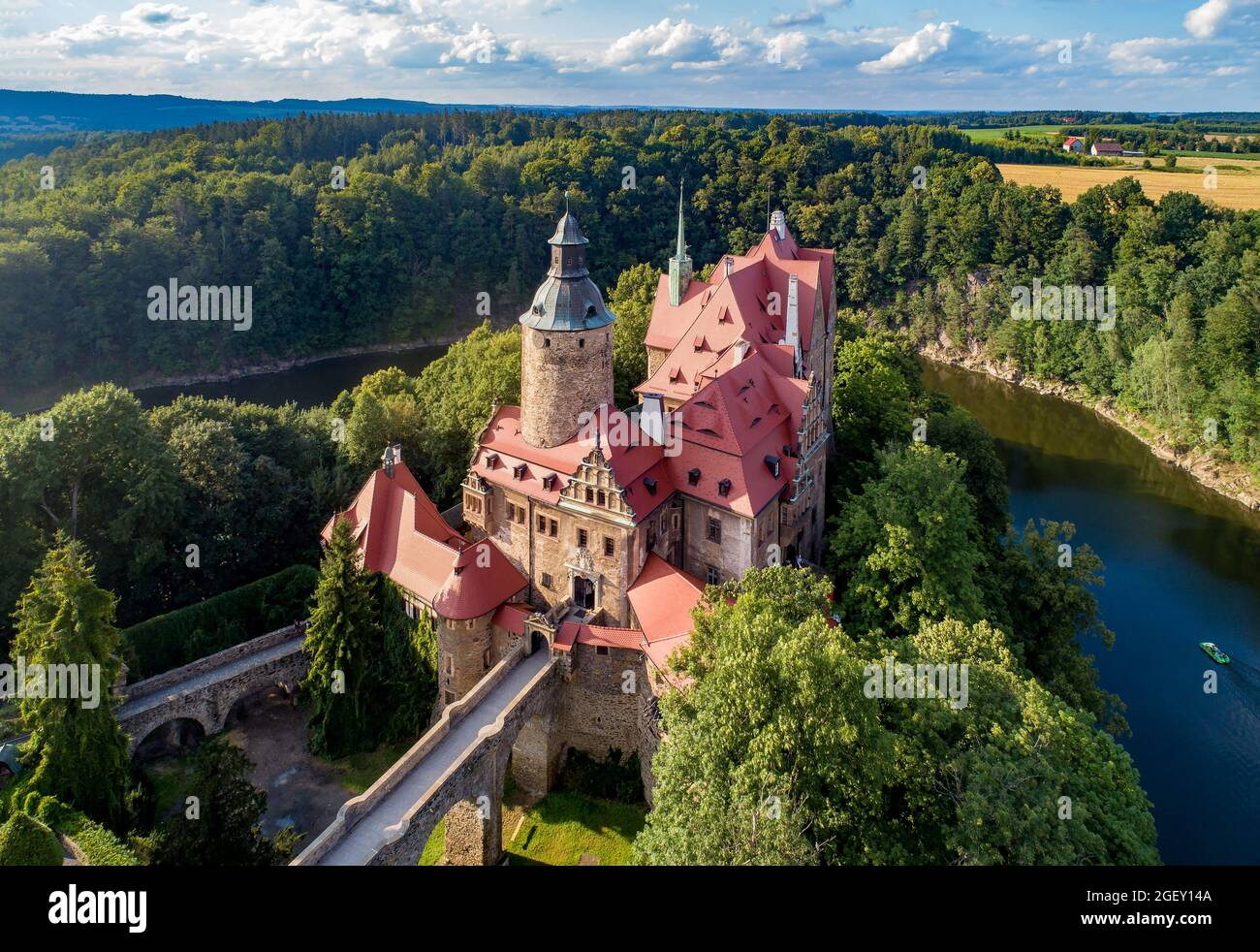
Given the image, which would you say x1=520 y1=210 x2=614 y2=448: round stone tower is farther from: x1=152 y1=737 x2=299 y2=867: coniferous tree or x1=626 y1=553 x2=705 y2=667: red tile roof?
x1=152 y1=737 x2=299 y2=867: coniferous tree

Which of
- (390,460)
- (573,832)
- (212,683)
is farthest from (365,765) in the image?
(390,460)

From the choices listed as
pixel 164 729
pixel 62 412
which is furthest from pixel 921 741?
pixel 62 412

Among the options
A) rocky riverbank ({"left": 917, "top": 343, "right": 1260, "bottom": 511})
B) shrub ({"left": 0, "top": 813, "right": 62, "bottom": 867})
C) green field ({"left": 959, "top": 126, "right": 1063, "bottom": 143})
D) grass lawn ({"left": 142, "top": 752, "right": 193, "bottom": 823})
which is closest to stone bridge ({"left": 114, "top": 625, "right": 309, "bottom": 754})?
grass lawn ({"left": 142, "top": 752, "right": 193, "bottom": 823})

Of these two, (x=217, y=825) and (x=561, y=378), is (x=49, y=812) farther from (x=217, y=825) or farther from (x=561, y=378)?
(x=561, y=378)

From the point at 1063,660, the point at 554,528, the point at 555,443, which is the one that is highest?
the point at 555,443

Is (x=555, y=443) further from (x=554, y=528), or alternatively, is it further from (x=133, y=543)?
(x=133, y=543)

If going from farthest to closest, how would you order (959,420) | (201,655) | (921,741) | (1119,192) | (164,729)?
(1119,192)
(959,420)
(201,655)
(164,729)
(921,741)
